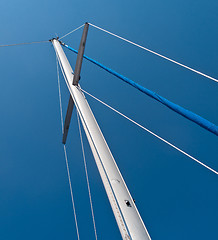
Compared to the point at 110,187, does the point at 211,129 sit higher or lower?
lower

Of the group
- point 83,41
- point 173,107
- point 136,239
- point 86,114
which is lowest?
point 136,239

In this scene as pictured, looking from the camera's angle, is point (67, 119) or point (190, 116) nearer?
point (190, 116)

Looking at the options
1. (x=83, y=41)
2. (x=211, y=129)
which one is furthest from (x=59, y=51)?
(x=211, y=129)

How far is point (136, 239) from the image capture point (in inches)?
121

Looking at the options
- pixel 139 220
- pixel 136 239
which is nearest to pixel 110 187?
pixel 139 220

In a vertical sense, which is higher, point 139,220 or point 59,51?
point 59,51

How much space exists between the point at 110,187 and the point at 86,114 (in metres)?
1.79

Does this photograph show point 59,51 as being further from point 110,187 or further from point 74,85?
point 110,187

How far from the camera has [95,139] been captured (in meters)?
4.51

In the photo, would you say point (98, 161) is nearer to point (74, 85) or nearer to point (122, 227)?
point (122, 227)

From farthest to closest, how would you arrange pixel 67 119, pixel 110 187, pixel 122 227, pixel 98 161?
1. pixel 67 119
2. pixel 98 161
3. pixel 110 187
4. pixel 122 227

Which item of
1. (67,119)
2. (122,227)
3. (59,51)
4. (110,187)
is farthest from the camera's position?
(59,51)

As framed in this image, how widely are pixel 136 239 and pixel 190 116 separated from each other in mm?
1814

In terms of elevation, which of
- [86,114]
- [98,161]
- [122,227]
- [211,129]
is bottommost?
[122,227]
